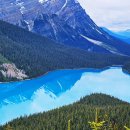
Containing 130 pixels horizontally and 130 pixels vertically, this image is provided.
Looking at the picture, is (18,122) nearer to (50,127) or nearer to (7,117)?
(50,127)

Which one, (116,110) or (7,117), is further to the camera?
(7,117)

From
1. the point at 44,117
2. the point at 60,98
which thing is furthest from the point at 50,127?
the point at 60,98

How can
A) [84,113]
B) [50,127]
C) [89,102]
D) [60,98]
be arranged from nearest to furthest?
[50,127] < [84,113] < [89,102] < [60,98]

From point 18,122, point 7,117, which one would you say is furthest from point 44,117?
point 7,117

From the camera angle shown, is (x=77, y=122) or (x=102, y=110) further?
(x=102, y=110)

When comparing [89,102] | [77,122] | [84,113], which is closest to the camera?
[77,122]

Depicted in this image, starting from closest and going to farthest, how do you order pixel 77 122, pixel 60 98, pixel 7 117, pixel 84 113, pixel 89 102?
pixel 77 122 → pixel 84 113 → pixel 7 117 → pixel 89 102 → pixel 60 98

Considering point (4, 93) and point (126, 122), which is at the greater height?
point (126, 122)

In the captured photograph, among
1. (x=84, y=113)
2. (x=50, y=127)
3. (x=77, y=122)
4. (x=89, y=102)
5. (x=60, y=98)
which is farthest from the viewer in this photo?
(x=60, y=98)

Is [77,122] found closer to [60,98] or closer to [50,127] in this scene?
[50,127]
